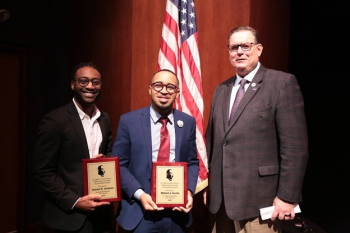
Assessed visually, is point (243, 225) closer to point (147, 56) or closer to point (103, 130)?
point (103, 130)

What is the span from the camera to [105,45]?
3.77m

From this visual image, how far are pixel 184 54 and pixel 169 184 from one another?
139cm

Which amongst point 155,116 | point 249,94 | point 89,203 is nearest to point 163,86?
point 155,116

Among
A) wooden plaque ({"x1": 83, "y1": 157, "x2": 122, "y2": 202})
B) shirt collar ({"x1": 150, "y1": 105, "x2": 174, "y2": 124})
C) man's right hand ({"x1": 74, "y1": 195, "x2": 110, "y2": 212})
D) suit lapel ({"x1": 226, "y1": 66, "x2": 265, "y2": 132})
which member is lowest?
man's right hand ({"x1": 74, "y1": 195, "x2": 110, "y2": 212})

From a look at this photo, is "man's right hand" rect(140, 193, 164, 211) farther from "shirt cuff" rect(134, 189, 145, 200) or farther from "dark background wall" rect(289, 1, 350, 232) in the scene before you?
"dark background wall" rect(289, 1, 350, 232)

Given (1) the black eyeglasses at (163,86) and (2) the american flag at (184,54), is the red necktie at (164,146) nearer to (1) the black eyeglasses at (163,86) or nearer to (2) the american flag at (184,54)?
(1) the black eyeglasses at (163,86)

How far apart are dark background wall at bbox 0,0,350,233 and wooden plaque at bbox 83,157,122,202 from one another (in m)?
1.60

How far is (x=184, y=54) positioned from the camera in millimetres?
2891

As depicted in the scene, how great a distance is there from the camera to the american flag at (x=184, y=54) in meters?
2.82

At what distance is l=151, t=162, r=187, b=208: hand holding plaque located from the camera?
72.7 inches

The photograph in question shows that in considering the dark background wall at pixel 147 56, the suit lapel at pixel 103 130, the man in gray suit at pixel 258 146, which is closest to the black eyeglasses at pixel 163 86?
the man in gray suit at pixel 258 146

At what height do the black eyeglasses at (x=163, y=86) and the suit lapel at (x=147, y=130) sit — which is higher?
the black eyeglasses at (x=163, y=86)

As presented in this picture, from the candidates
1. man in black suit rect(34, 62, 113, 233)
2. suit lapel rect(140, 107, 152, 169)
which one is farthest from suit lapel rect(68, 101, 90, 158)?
suit lapel rect(140, 107, 152, 169)

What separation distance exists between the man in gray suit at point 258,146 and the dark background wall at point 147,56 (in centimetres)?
109
